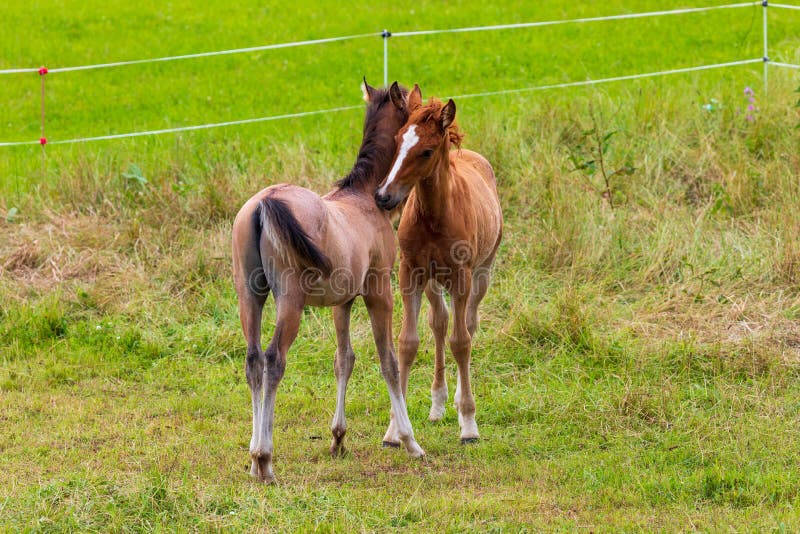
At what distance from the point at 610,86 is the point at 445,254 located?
7.10 metres

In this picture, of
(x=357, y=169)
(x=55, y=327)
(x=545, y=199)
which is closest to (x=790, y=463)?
(x=357, y=169)

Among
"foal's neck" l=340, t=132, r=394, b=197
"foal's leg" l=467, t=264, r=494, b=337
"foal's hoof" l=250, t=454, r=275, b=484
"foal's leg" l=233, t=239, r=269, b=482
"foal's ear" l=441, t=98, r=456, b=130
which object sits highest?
"foal's ear" l=441, t=98, r=456, b=130

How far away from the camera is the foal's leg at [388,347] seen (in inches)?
217

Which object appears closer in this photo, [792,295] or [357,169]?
[357,169]

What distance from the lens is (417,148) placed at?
5.37 metres

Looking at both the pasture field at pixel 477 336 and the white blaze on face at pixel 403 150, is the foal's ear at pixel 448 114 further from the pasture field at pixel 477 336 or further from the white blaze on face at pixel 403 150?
the pasture field at pixel 477 336

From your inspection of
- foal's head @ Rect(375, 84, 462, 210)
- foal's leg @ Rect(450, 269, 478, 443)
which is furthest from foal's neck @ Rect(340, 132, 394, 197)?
foal's leg @ Rect(450, 269, 478, 443)

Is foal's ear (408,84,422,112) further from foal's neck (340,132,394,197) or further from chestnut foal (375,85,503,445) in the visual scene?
foal's neck (340,132,394,197)

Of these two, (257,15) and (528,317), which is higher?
(257,15)

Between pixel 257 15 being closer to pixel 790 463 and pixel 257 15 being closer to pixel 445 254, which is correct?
pixel 445 254

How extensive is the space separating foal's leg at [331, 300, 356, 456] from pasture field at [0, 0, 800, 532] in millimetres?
134

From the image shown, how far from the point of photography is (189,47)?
593 inches

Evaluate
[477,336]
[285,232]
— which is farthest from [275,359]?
[477,336]

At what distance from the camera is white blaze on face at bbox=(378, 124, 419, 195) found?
5.30m
